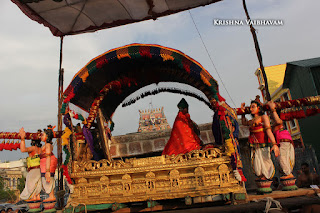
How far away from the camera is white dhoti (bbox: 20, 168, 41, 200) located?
4.82m

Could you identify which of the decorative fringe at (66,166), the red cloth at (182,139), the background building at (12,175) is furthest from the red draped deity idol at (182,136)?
the background building at (12,175)

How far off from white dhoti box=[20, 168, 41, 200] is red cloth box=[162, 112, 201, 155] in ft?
9.95

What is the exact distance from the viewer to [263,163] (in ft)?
14.1

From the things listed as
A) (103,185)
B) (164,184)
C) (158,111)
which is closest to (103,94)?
(103,185)

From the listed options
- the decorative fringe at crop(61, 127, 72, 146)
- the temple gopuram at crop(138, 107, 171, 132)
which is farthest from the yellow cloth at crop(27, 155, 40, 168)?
the temple gopuram at crop(138, 107, 171, 132)

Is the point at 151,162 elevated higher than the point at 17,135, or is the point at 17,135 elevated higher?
the point at 17,135

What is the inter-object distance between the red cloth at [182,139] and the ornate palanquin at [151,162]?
0.49 meters

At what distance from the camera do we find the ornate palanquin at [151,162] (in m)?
4.19

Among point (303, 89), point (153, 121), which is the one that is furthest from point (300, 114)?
point (153, 121)

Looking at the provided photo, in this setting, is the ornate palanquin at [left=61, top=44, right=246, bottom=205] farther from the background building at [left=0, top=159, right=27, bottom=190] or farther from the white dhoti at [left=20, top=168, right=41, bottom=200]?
the background building at [left=0, top=159, right=27, bottom=190]

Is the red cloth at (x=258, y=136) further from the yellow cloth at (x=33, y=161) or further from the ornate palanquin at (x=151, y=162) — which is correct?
the yellow cloth at (x=33, y=161)

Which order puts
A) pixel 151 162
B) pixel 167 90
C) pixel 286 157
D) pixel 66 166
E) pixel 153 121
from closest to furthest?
pixel 286 157 → pixel 151 162 → pixel 66 166 → pixel 167 90 → pixel 153 121

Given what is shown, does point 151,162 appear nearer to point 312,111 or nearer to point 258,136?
point 258,136

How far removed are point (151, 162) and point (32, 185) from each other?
2872 millimetres
